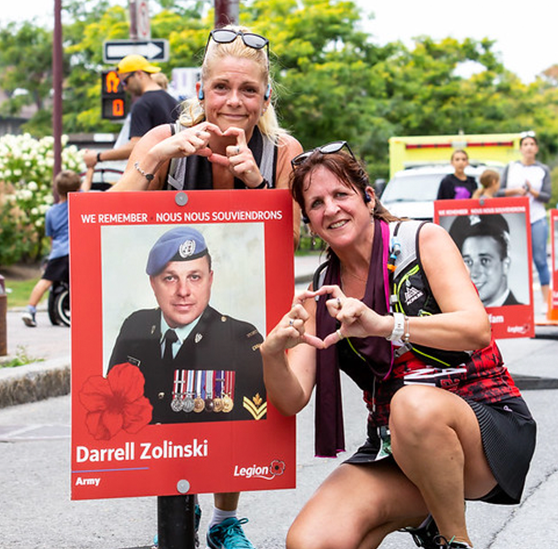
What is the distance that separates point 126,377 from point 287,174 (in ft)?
2.83

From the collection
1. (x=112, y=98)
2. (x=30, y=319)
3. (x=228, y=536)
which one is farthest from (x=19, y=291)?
(x=228, y=536)

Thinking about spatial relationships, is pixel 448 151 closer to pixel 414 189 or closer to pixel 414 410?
pixel 414 189

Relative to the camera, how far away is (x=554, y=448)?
5777 mm

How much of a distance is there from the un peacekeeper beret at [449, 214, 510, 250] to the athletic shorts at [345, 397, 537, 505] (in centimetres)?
459

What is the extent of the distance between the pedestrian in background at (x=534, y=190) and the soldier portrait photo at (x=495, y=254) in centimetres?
406

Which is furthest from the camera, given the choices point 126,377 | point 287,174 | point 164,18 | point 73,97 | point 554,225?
point 73,97

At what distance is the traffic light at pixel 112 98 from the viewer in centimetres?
1467

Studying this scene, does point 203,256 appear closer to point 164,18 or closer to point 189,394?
point 189,394

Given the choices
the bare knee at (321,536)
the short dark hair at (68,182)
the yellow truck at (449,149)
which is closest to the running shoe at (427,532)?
the bare knee at (321,536)

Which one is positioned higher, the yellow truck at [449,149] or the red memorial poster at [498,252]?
the yellow truck at [449,149]

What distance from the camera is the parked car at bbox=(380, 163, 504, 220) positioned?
17.7 meters

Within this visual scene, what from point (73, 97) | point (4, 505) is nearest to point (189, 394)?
point (4, 505)

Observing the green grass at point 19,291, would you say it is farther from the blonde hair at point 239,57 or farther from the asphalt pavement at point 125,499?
the blonde hair at point 239,57

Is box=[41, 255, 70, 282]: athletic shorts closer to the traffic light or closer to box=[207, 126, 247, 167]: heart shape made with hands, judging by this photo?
the traffic light
